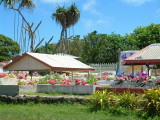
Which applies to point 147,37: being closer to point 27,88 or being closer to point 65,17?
point 65,17

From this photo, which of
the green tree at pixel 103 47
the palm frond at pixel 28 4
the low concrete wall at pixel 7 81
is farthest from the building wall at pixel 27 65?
the green tree at pixel 103 47

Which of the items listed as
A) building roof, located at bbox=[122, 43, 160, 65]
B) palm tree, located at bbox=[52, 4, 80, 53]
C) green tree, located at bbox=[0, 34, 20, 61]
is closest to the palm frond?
palm tree, located at bbox=[52, 4, 80, 53]

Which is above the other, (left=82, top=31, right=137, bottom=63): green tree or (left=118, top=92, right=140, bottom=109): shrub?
(left=82, top=31, right=137, bottom=63): green tree

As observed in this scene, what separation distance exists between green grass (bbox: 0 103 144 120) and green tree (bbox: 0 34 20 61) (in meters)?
47.5

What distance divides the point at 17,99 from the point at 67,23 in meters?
33.0

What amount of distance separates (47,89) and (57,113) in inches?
149

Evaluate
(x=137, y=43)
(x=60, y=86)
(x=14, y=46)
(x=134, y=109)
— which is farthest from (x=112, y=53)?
(x=134, y=109)

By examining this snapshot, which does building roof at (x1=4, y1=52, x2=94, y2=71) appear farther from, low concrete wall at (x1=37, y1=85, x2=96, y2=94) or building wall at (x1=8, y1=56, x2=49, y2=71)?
low concrete wall at (x1=37, y1=85, x2=96, y2=94)

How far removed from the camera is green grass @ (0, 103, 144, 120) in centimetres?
889

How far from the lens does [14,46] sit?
193 ft

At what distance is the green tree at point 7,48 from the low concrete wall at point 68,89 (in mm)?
45246

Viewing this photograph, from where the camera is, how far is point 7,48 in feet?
186

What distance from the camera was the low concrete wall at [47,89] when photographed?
40.7 feet

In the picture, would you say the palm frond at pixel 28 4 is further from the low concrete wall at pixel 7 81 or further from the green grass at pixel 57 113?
the green grass at pixel 57 113
